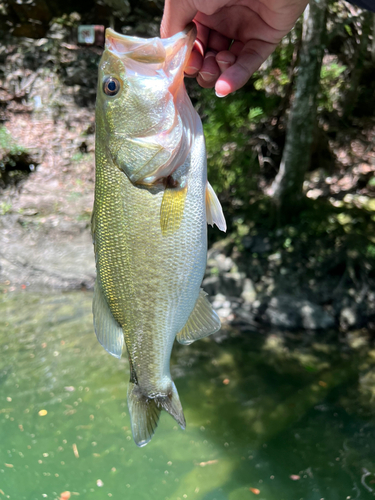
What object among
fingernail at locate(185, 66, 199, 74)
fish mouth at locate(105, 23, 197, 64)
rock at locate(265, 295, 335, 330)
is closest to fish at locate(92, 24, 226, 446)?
fish mouth at locate(105, 23, 197, 64)

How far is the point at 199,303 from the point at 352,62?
6.39m

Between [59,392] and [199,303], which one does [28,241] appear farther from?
[199,303]

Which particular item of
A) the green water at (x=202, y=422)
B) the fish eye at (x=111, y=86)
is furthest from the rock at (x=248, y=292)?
the fish eye at (x=111, y=86)

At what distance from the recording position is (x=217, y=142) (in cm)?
529

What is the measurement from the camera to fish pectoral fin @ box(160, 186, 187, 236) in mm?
1414

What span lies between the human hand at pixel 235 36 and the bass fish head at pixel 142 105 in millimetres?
338

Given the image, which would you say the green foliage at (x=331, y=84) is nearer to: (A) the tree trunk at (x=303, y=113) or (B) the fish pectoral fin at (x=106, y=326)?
(A) the tree trunk at (x=303, y=113)

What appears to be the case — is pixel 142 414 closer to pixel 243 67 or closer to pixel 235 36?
pixel 243 67

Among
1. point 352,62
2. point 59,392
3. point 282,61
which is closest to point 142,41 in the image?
point 59,392

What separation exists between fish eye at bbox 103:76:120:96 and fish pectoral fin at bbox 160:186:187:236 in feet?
1.26

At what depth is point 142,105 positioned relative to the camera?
4.61ft

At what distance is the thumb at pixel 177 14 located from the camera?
62.1 inches

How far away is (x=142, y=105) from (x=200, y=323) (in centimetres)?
87

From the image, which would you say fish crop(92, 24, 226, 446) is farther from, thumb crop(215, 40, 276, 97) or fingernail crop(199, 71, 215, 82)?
fingernail crop(199, 71, 215, 82)
